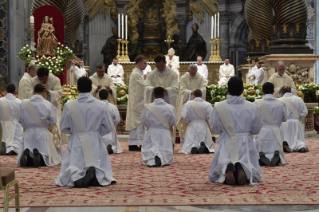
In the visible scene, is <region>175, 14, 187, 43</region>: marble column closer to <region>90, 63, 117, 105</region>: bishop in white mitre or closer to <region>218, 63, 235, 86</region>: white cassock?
<region>218, 63, 235, 86</region>: white cassock

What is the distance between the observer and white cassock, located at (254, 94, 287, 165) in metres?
8.79

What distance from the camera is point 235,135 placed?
23.3ft

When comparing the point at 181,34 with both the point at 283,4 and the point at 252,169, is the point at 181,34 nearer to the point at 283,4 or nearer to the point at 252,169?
the point at 283,4

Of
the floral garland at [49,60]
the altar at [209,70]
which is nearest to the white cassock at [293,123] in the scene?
the floral garland at [49,60]

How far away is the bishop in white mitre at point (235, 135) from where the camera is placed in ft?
22.9

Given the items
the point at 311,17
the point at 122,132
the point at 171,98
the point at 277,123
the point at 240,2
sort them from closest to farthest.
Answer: the point at 277,123
the point at 171,98
the point at 122,132
the point at 311,17
the point at 240,2

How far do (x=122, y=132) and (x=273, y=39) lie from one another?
4462 mm

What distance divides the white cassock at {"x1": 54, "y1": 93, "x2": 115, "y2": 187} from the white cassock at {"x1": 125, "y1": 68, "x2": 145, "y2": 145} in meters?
3.99

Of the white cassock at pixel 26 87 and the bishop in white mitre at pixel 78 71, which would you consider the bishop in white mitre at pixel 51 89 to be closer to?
the white cassock at pixel 26 87

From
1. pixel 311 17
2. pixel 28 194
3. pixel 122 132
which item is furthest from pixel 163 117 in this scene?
pixel 311 17

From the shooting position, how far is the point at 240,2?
85.5ft

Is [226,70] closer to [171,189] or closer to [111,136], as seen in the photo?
[111,136]

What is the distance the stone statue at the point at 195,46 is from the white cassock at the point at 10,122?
14617 mm

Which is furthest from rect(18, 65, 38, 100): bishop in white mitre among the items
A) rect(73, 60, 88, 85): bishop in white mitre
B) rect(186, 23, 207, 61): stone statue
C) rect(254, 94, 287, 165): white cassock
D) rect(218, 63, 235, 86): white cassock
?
rect(186, 23, 207, 61): stone statue
